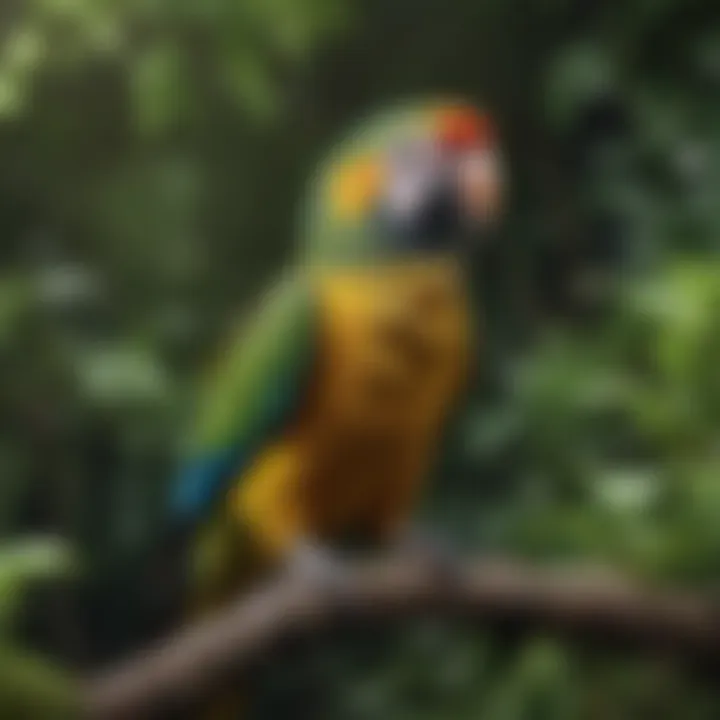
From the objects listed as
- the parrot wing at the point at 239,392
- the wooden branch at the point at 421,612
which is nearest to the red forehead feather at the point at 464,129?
the parrot wing at the point at 239,392

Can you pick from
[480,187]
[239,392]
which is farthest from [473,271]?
[239,392]

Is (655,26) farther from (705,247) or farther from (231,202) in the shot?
(231,202)

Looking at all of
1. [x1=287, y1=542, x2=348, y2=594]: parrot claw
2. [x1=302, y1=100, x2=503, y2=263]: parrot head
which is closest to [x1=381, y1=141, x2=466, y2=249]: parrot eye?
[x1=302, y1=100, x2=503, y2=263]: parrot head

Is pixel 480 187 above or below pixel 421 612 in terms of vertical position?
above

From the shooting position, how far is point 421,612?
0.77m

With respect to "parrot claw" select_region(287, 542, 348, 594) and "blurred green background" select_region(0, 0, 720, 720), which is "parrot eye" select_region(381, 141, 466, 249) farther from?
"parrot claw" select_region(287, 542, 348, 594)

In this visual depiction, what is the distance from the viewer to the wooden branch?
2.41 ft

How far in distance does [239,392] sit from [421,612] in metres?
0.17

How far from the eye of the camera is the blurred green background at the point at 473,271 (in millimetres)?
739

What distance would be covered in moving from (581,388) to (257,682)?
10.3 inches

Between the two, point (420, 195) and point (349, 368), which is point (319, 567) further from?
point (420, 195)

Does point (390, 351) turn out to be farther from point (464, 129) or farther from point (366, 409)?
point (464, 129)

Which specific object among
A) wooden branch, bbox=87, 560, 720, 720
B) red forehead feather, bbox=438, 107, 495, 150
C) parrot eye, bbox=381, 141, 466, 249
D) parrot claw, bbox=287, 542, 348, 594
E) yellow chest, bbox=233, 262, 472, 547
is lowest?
wooden branch, bbox=87, 560, 720, 720

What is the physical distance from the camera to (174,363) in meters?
0.74
